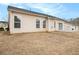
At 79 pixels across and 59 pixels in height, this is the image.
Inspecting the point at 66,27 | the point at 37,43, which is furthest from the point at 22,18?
the point at 66,27

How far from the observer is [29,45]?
10.8 ft

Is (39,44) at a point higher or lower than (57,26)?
Result: lower

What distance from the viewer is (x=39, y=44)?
329 centimetres

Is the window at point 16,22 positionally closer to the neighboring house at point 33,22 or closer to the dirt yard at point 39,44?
the neighboring house at point 33,22

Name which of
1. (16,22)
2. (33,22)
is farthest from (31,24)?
(16,22)

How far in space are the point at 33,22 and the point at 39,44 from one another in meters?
0.32

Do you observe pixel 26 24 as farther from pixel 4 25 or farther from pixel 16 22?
pixel 4 25

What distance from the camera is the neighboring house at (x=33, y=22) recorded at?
3.28 metres

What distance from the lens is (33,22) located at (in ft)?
11.0

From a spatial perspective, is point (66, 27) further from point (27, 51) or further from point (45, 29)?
point (27, 51)

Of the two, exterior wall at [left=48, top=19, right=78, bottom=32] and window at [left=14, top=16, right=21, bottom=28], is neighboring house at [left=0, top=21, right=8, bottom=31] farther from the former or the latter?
exterior wall at [left=48, top=19, right=78, bottom=32]

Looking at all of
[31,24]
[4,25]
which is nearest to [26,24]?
[31,24]

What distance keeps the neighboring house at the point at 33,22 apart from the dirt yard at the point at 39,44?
0.24 feet

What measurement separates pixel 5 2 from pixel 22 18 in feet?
1.06
